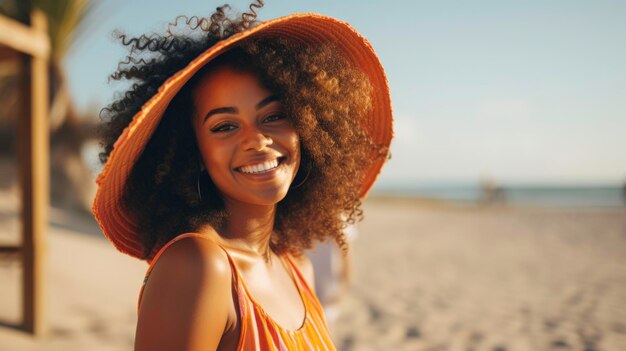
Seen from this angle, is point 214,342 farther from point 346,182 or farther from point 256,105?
point 346,182

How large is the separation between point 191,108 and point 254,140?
0.26m

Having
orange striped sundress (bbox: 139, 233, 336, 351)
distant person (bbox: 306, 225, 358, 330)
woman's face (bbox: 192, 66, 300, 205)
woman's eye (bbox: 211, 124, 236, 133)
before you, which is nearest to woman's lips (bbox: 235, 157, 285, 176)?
woman's face (bbox: 192, 66, 300, 205)

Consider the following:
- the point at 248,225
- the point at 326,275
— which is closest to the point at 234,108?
the point at 248,225

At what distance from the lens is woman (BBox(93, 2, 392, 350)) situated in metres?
1.25

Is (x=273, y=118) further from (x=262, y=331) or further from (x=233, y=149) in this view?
(x=262, y=331)

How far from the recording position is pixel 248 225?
5.12 feet

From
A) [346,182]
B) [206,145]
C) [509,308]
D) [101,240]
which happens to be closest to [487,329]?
[509,308]

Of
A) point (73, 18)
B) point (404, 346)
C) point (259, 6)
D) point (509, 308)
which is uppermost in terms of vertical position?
point (73, 18)

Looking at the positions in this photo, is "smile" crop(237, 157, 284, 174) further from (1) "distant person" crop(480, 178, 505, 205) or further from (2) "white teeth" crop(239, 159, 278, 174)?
(1) "distant person" crop(480, 178, 505, 205)

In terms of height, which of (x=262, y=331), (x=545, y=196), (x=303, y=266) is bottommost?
(x=262, y=331)

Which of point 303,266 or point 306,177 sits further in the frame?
point 303,266

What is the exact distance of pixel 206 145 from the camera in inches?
57.1

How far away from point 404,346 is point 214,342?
3.68 metres

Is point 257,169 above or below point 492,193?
below
